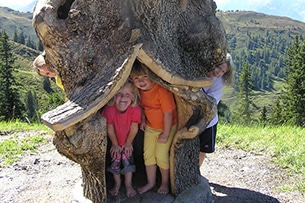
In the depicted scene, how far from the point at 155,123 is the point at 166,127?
0.50ft

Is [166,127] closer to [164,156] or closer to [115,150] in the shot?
[164,156]

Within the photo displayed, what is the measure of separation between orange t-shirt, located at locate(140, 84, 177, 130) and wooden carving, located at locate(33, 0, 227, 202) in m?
0.11

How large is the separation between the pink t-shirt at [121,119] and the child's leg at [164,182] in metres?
0.70

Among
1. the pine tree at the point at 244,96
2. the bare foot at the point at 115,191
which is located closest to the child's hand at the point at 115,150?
the bare foot at the point at 115,191

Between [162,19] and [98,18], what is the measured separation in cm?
84

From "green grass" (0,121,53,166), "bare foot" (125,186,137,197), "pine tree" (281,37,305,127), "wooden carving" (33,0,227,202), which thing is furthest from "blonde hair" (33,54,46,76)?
"pine tree" (281,37,305,127)

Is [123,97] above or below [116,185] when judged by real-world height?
above

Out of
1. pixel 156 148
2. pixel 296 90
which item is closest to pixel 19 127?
pixel 156 148

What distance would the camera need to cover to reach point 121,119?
4.74 m

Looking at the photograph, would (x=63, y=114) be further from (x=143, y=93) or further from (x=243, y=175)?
(x=243, y=175)

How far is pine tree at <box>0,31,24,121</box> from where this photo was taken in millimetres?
37219

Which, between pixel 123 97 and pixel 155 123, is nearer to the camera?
pixel 123 97

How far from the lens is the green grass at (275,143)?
7.25 meters

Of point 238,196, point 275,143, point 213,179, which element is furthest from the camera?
point 275,143
